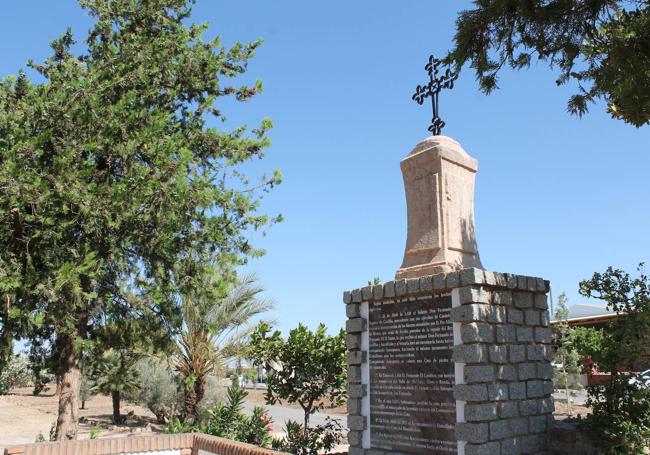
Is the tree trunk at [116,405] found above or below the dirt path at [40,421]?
above

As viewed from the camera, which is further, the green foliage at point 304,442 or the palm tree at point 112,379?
the palm tree at point 112,379

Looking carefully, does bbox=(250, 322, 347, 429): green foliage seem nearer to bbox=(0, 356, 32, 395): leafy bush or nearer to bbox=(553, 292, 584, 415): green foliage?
bbox=(553, 292, 584, 415): green foliage

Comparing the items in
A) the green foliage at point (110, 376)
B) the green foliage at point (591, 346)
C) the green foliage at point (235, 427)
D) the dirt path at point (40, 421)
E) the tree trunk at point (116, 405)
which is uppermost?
the green foliage at point (591, 346)

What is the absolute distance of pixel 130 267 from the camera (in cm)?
1273

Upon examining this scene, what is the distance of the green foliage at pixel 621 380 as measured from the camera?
6.29m

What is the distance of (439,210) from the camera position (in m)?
7.16

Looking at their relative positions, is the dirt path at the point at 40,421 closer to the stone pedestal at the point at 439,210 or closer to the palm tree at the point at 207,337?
the palm tree at the point at 207,337

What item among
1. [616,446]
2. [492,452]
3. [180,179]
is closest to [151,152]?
[180,179]

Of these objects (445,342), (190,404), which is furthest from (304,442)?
(190,404)

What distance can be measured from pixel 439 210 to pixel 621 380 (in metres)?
2.94

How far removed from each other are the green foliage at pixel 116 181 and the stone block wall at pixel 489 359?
5.60m

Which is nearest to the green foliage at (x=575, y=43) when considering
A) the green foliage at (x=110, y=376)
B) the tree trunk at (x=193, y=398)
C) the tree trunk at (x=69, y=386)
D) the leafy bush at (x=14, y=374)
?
the tree trunk at (x=69, y=386)

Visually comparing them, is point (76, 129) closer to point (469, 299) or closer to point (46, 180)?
point (46, 180)

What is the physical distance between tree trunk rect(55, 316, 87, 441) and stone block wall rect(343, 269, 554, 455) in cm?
681
